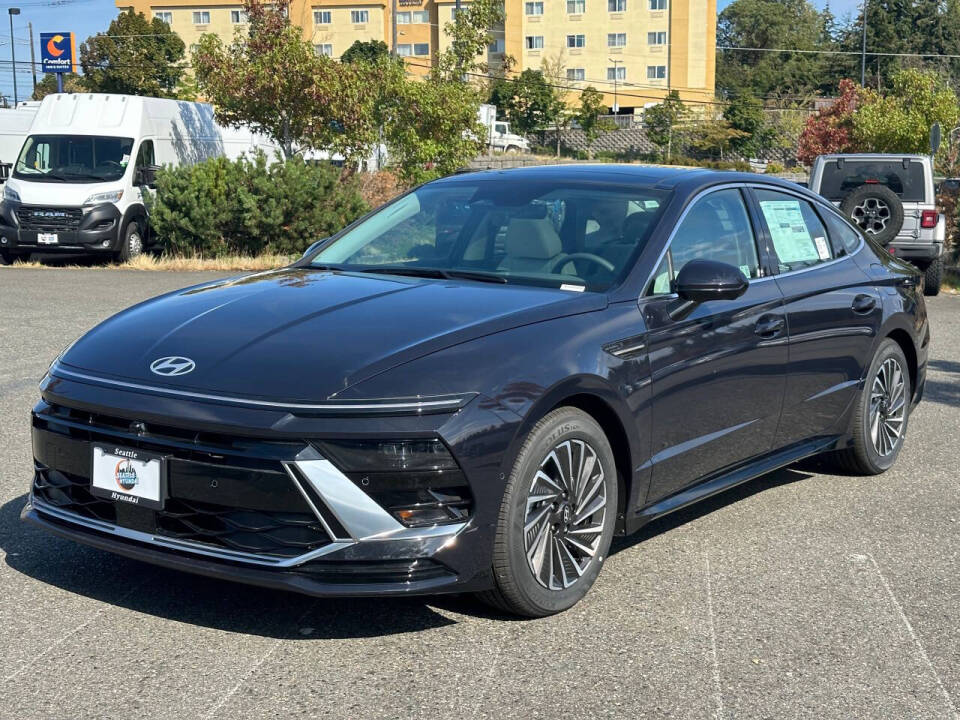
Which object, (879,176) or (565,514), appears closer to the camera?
(565,514)

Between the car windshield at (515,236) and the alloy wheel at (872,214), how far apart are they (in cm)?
1073

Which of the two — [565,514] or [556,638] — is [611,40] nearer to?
[565,514]

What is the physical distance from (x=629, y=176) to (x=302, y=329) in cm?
202

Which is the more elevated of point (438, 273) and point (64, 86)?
point (64, 86)

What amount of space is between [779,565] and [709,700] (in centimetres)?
151

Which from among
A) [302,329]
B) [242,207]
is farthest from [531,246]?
[242,207]

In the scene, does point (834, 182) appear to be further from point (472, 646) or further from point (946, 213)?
point (472, 646)

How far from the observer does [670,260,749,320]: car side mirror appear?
5.07 m

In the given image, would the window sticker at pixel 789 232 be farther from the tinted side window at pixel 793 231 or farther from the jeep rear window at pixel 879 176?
the jeep rear window at pixel 879 176

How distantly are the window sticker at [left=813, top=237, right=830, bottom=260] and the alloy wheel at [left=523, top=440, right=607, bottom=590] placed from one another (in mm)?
2358

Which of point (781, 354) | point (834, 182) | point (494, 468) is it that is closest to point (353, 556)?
point (494, 468)

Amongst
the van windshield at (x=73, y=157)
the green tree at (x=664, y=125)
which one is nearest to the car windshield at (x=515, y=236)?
the van windshield at (x=73, y=157)

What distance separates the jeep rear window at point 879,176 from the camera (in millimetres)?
16812

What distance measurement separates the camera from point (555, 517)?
4504 millimetres
